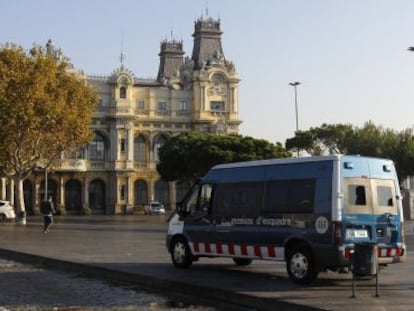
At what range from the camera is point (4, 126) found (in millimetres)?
50406

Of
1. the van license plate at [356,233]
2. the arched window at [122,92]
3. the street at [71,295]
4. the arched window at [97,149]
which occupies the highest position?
the arched window at [122,92]

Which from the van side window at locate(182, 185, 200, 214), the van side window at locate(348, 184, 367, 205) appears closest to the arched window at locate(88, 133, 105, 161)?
the van side window at locate(182, 185, 200, 214)

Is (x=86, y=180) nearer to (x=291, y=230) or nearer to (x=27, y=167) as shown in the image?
(x=27, y=167)

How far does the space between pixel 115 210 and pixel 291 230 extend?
3153 inches

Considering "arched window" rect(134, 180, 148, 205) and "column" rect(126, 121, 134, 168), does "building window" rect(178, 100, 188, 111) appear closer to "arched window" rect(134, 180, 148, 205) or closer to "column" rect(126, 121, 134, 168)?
"column" rect(126, 121, 134, 168)

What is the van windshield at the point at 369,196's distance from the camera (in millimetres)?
14125

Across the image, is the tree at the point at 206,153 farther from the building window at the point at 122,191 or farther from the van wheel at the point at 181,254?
the van wheel at the point at 181,254

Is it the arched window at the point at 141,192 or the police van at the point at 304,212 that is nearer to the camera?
the police van at the point at 304,212

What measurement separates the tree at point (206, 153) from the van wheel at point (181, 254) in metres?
48.5

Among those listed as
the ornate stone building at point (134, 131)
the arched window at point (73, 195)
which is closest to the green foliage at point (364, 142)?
the ornate stone building at point (134, 131)

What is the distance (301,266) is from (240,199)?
8.43 ft

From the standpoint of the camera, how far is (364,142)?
265 feet

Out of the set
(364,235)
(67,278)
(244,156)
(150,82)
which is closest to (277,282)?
(364,235)

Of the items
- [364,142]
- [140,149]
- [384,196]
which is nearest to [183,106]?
[140,149]
